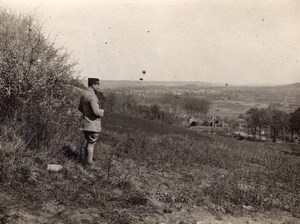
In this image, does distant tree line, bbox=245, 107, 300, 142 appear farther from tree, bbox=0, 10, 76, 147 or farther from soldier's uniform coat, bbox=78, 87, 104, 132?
soldier's uniform coat, bbox=78, 87, 104, 132

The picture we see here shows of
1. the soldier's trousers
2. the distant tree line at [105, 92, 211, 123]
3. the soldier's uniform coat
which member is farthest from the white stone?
the distant tree line at [105, 92, 211, 123]

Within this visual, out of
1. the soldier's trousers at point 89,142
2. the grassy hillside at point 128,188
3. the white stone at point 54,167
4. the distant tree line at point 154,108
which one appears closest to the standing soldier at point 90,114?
the soldier's trousers at point 89,142

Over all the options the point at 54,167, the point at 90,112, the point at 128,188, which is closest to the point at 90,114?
the point at 90,112

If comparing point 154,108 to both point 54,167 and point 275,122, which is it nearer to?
point 275,122

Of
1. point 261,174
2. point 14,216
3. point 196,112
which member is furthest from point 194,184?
point 196,112

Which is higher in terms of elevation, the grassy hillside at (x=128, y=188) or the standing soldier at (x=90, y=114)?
the standing soldier at (x=90, y=114)

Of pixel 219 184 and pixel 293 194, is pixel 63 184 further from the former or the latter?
pixel 293 194

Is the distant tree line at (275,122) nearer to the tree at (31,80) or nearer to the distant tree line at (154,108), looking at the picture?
the distant tree line at (154,108)
